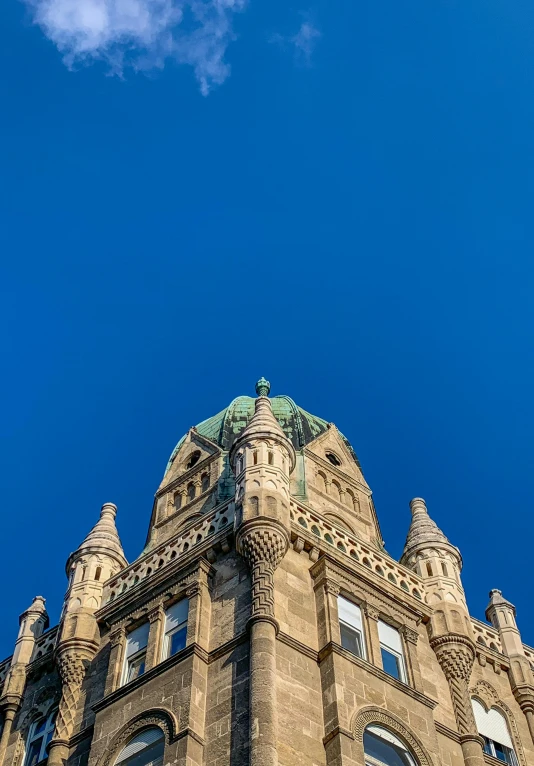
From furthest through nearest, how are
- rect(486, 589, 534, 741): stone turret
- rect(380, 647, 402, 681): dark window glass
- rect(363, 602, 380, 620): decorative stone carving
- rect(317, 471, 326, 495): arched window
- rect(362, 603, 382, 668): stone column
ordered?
rect(317, 471, 326, 495): arched window < rect(486, 589, 534, 741): stone turret < rect(363, 602, 380, 620): decorative stone carving < rect(380, 647, 402, 681): dark window glass < rect(362, 603, 382, 668): stone column

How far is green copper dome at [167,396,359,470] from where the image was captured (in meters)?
43.7

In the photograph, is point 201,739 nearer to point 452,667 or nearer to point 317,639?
point 317,639

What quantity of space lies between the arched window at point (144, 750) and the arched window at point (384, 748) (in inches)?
197

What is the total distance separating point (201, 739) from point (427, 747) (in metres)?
5.97

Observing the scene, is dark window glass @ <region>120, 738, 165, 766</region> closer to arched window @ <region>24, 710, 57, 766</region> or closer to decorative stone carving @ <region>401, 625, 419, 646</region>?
arched window @ <region>24, 710, 57, 766</region>

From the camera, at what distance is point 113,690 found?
2938 cm

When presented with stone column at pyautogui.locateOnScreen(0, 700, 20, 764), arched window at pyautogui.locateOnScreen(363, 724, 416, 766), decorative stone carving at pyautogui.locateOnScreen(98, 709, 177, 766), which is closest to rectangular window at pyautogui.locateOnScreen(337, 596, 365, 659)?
arched window at pyautogui.locateOnScreen(363, 724, 416, 766)

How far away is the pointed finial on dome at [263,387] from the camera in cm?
3975

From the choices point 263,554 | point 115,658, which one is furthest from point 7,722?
point 263,554

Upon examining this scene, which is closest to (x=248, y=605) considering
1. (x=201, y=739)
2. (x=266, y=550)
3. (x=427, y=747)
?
(x=266, y=550)

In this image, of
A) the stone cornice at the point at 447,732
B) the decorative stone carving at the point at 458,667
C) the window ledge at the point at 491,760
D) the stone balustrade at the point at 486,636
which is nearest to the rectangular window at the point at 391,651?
the stone cornice at the point at 447,732

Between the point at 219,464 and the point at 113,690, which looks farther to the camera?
the point at 219,464

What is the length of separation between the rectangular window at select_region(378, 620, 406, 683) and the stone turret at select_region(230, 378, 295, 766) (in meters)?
3.83

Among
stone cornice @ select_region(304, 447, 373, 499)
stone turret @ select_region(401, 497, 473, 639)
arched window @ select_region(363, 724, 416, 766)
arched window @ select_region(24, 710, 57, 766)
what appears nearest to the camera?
arched window @ select_region(363, 724, 416, 766)
